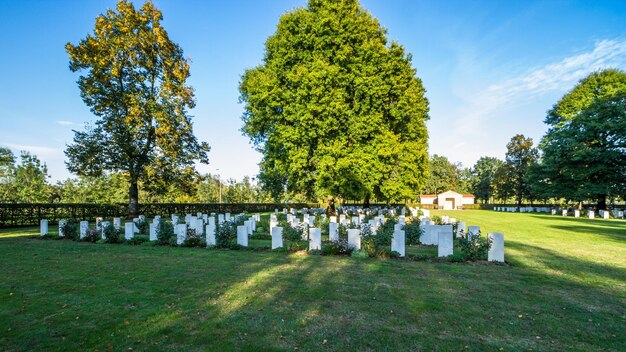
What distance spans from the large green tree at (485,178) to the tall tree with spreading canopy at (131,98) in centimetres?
5656

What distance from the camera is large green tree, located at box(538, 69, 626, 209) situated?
31.2m

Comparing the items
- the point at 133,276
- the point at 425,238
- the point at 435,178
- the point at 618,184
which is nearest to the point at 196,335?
the point at 133,276

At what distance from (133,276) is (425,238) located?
9504 mm

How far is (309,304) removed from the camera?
494cm

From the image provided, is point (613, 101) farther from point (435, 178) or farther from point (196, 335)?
point (196, 335)

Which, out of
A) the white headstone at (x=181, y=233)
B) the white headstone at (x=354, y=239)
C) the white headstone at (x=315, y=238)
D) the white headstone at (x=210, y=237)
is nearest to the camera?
the white headstone at (x=354, y=239)

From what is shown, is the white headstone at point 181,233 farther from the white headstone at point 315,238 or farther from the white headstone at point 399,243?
the white headstone at point 399,243

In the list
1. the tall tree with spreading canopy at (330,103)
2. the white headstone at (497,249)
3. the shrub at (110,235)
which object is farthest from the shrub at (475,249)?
the shrub at (110,235)

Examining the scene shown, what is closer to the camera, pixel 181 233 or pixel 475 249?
pixel 475 249

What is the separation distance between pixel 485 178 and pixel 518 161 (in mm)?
16610

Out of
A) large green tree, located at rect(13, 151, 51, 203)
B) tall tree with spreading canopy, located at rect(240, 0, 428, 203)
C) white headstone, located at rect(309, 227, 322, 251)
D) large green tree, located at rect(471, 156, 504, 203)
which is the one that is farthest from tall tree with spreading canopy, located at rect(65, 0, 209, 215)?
large green tree, located at rect(471, 156, 504, 203)

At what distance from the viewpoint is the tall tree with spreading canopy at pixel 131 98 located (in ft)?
71.8

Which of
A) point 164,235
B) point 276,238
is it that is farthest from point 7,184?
point 276,238

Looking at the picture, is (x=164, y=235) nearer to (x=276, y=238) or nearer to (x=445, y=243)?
(x=276, y=238)
